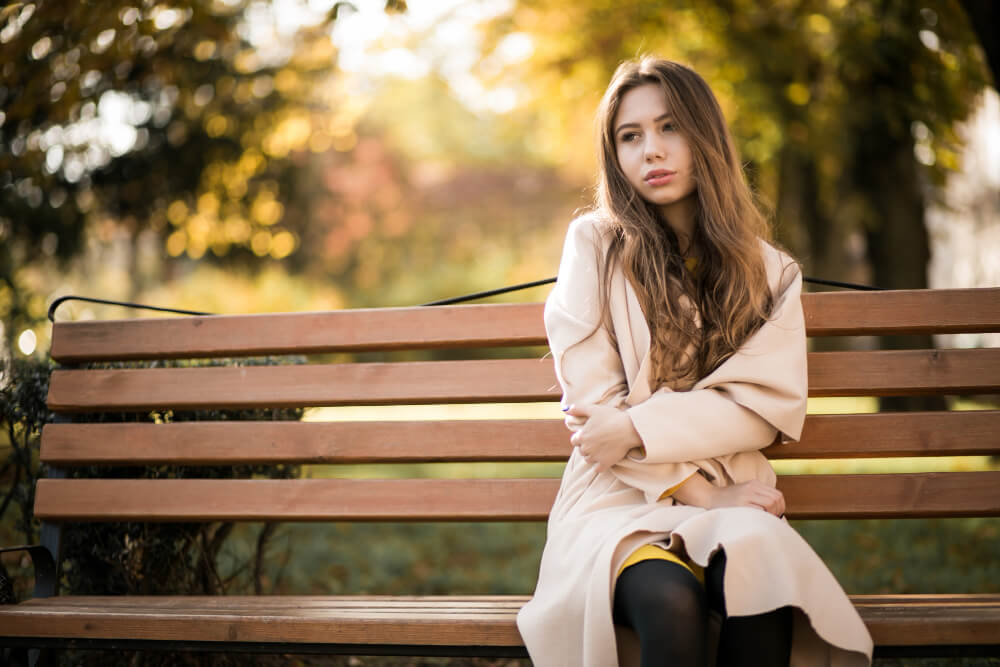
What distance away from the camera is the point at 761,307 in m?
2.37

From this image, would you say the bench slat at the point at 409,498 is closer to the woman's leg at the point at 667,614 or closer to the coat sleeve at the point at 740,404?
the coat sleeve at the point at 740,404

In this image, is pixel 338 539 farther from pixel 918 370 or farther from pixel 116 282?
pixel 116 282

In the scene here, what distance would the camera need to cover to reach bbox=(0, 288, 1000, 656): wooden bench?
235 cm

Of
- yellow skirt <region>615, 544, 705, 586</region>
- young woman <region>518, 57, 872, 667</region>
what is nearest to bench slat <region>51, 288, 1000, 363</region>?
young woman <region>518, 57, 872, 667</region>

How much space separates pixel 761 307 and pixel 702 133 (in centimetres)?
50

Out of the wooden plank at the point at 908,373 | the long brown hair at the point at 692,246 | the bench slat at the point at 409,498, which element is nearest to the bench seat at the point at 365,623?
the bench slat at the point at 409,498

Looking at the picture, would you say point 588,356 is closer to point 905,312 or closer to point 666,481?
point 666,481

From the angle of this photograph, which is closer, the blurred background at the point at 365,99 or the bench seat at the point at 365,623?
the bench seat at the point at 365,623

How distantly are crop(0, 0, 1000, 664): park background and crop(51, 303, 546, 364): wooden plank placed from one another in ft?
1.47

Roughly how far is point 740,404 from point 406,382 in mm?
1063

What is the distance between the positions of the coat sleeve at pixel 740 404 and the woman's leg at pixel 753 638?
337 mm

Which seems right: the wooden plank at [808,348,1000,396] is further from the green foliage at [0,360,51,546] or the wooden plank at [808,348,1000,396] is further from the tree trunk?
the tree trunk

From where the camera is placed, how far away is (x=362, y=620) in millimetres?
2240

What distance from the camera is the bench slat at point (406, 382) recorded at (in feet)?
8.56
